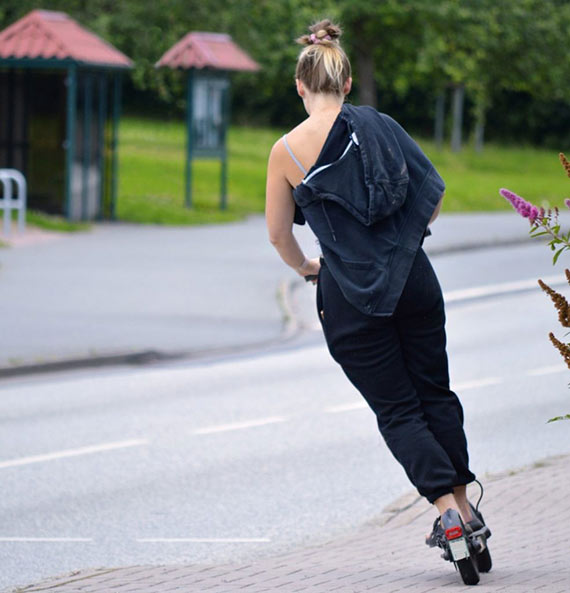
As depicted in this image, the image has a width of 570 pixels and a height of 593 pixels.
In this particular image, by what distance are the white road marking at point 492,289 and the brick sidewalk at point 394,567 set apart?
10.3 meters

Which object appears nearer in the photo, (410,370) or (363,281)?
(363,281)

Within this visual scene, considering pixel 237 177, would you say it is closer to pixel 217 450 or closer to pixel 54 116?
pixel 54 116

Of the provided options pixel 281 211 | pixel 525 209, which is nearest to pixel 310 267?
pixel 281 211

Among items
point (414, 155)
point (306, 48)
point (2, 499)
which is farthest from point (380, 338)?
point (2, 499)

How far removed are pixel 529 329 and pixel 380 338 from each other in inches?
384

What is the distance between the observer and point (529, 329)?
13938mm

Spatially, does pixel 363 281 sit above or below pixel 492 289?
above

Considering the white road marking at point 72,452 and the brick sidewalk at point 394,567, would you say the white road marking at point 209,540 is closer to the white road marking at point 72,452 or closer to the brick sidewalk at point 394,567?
the brick sidewalk at point 394,567

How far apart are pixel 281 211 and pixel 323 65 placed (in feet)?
1.68

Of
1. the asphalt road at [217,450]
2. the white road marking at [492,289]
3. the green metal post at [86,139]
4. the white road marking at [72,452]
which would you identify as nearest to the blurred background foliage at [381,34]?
the green metal post at [86,139]

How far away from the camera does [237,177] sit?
31328mm

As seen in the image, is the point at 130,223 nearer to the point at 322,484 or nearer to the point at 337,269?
the point at 322,484

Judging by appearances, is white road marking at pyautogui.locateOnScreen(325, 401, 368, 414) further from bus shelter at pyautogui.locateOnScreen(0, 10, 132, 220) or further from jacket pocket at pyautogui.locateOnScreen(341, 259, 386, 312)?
bus shelter at pyautogui.locateOnScreen(0, 10, 132, 220)

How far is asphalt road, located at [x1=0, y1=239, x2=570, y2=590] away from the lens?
20.3ft
